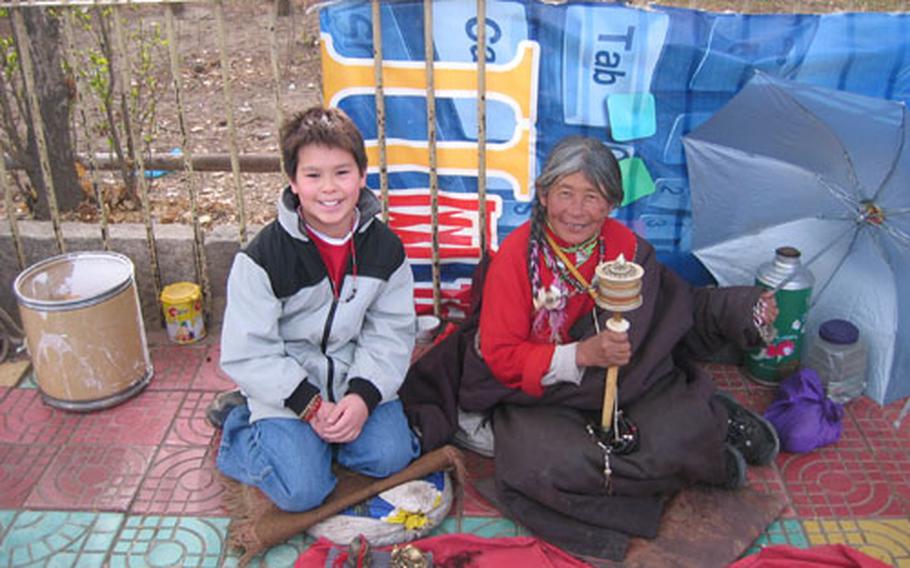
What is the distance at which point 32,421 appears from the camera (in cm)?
384

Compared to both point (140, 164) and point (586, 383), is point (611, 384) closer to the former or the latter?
point (586, 383)

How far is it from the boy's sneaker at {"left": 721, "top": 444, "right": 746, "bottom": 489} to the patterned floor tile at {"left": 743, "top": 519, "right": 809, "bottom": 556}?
20 cm

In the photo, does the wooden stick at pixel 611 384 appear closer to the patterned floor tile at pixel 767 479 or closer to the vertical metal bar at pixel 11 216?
the patterned floor tile at pixel 767 479

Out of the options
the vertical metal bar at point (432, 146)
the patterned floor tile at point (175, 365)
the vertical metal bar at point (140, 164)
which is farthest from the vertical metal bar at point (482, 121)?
the vertical metal bar at point (140, 164)

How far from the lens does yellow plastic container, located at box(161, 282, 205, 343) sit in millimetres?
Result: 4293

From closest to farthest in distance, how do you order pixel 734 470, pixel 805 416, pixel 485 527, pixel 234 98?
pixel 485 527
pixel 734 470
pixel 805 416
pixel 234 98

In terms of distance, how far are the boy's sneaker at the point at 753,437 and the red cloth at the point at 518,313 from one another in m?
0.79

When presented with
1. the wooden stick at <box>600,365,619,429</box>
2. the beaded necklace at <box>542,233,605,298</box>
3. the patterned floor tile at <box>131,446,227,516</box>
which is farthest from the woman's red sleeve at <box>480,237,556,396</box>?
the patterned floor tile at <box>131,446,227,516</box>

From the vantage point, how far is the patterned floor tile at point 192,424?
3.73m

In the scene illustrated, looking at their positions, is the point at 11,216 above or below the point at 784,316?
above

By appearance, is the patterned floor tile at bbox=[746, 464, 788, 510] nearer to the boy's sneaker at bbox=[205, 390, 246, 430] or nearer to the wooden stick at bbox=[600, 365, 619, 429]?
the wooden stick at bbox=[600, 365, 619, 429]

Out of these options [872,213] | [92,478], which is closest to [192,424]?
[92,478]

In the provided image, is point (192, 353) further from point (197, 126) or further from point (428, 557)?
point (197, 126)

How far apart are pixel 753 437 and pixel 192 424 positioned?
2.37 metres
